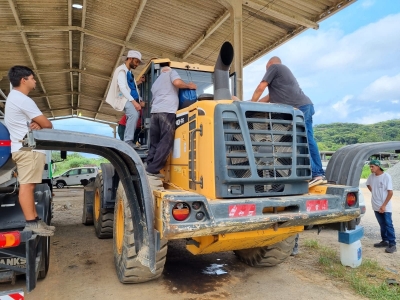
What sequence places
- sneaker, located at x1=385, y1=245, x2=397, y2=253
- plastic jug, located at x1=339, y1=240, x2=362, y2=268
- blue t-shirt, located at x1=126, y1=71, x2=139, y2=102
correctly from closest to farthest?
plastic jug, located at x1=339, y1=240, x2=362, y2=268 → sneaker, located at x1=385, y1=245, x2=397, y2=253 → blue t-shirt, located at x1=126, y1=71, x2=139, y2=102

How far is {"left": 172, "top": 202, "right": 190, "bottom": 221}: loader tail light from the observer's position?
2.82 meters

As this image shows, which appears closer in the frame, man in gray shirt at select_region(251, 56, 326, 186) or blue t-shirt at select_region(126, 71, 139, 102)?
man in gray shirt at select_region(251, 56, 326, 186)

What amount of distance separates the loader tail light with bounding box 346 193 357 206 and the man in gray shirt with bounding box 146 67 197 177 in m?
2.04

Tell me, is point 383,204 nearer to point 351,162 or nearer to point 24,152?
point 351,162

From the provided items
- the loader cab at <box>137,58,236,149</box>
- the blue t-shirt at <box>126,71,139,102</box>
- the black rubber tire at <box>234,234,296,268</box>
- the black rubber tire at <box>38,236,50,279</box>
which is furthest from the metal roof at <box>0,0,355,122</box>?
the black rubber tire at <box>38,236,50,279</box>

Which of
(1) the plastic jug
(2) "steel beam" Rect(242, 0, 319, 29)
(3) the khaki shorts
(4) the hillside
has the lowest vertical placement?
(1) the plastic jug

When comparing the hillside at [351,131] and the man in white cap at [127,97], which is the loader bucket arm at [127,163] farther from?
the hillside at [351,131]

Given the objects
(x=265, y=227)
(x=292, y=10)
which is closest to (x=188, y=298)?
(x=265, y=227)

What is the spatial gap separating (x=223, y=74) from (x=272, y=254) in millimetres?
2273

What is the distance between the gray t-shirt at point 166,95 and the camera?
4.05 meters

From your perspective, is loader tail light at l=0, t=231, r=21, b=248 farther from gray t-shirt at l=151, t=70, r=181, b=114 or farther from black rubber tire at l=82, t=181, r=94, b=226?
black rubber tire at l=82, t=181, r=94, b=226

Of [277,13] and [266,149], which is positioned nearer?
[266,149]

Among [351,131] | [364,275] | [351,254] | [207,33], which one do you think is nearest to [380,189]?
[351,254]

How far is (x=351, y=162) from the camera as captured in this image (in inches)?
167
